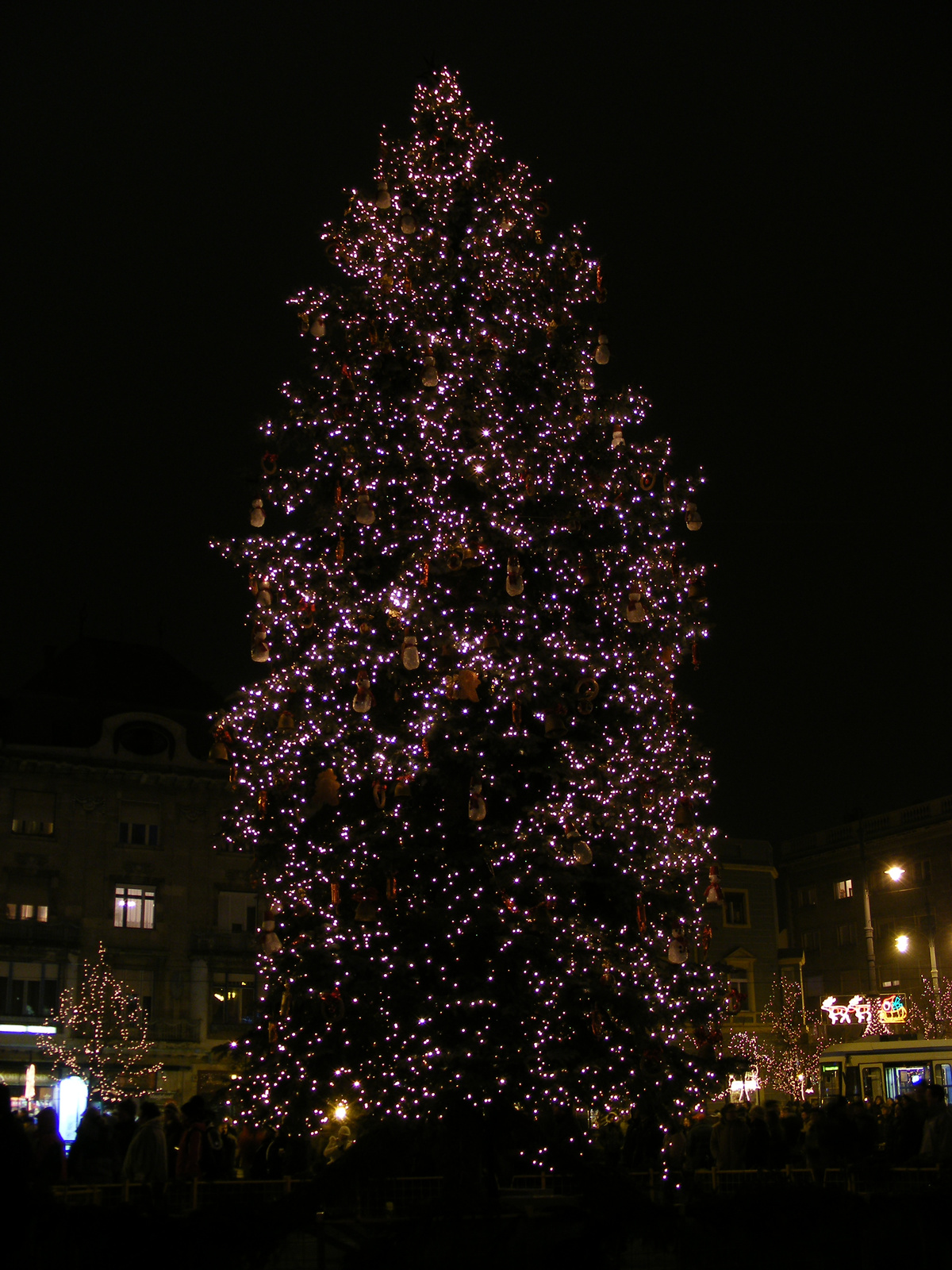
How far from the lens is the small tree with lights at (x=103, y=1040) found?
1626 inches

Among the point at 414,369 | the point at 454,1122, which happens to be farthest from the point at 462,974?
the point at 414,369

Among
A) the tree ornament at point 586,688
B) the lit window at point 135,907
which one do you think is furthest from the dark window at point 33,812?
the tree ornament at point 586,688

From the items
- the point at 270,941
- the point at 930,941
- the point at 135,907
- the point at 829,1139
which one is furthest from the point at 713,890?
the point at 930,941

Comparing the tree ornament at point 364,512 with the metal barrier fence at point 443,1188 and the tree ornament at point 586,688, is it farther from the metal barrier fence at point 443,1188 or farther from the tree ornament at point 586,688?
the metal barrier fence at point 443,1188

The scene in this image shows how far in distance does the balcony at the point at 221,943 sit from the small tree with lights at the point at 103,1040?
3.14m

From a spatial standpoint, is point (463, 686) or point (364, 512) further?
point (364, 512)

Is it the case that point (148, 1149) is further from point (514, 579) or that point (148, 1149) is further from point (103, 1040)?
point (103, 1040)

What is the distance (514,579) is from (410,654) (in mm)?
1521

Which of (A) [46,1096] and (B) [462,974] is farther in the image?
(A) [46,1096]

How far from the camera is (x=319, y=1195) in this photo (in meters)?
10.8

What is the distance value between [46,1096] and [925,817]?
36.9 metres

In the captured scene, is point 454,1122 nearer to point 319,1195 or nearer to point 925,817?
point 319,1195

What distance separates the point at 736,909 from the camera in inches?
2169

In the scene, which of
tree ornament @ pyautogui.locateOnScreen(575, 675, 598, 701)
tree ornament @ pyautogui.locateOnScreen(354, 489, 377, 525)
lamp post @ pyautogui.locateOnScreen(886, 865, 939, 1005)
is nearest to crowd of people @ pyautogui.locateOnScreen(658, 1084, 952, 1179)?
tree ornament @ pyautogui.locateOnScreen(575, 675, 598, 701)
